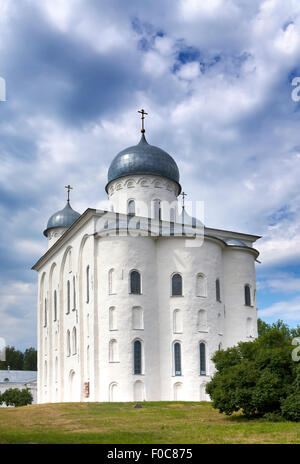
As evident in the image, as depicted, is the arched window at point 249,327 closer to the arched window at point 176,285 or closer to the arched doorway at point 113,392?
the arched window at point 176,285

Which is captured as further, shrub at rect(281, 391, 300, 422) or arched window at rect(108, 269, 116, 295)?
arched window at rect(108, 269, 116, 295)

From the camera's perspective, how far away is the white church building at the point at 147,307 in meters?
30.1

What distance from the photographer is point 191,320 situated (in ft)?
101

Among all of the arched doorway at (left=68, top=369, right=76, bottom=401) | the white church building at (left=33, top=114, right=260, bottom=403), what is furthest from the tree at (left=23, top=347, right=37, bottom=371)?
the arched doorway at (left=68, top=369, right=76, bottom=401)

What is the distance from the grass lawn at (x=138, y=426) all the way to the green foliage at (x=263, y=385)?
1.91 feet

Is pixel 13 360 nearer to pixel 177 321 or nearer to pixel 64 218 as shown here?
pixel 64 218

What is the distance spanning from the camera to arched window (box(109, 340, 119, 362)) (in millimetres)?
30000

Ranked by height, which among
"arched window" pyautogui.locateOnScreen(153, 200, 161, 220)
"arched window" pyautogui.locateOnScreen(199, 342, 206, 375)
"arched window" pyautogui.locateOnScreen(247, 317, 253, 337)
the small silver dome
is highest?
the small silver dome

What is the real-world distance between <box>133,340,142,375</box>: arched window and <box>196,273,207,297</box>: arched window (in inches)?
174

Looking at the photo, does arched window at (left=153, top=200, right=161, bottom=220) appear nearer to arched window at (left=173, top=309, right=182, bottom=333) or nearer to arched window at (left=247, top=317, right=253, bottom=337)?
arched window at (left=173, top=309, right=182, bottom=333)

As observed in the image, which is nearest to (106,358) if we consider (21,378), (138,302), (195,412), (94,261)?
(138,302)

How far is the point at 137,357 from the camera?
99.0 ft
